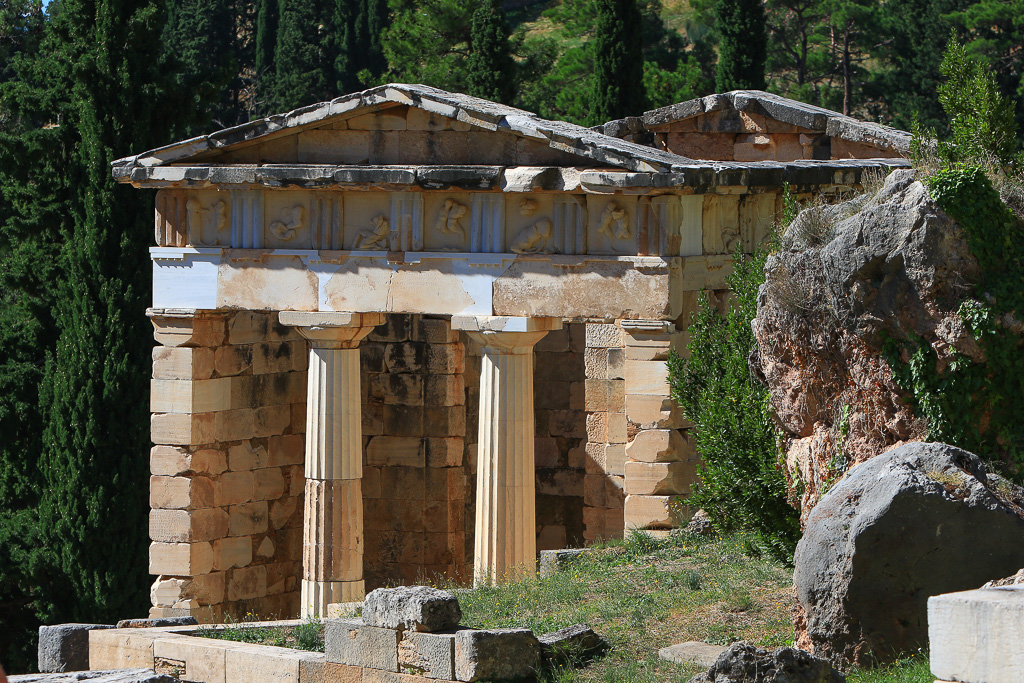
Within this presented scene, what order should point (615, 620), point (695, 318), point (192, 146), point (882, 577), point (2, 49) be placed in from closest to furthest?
point (882, 577), point (615, 620), point (695, 318), point (192, 146), point (2, 49)

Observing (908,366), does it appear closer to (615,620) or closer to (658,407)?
(615,620)

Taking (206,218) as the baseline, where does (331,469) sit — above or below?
below

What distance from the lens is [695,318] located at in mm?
16328

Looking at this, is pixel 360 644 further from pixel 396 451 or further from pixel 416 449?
pixel 396 451

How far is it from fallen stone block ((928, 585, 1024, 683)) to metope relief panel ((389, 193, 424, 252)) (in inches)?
413

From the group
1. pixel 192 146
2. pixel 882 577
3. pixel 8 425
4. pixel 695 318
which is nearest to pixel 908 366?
pixel 882 577

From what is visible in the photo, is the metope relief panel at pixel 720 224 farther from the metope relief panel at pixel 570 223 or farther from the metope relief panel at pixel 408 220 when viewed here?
the metope relief panel at pixel 408 220

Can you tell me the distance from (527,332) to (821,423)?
5420mm

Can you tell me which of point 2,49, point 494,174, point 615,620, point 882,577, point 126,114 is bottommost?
point 615,620

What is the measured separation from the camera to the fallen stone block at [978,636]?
23.5 ft

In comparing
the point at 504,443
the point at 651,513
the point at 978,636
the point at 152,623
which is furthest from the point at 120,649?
the point at 978,636

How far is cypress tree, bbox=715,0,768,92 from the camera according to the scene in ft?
93.7

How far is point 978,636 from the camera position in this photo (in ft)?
24.0

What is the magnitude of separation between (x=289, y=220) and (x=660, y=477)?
5.17 meters
